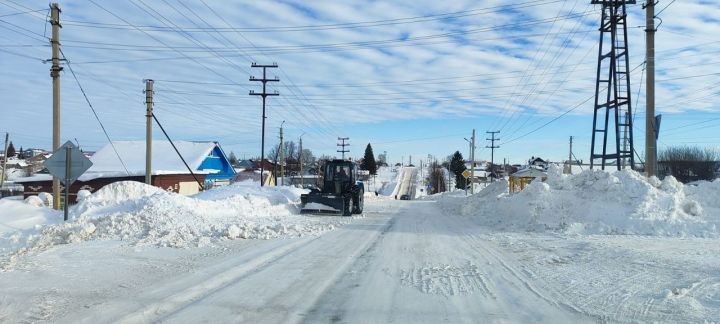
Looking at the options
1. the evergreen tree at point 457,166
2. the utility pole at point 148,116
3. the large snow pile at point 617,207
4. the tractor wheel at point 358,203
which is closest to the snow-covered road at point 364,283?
the large snow pile at point 617,207

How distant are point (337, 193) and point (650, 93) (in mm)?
14871

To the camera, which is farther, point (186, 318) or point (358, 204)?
point (358, 204)

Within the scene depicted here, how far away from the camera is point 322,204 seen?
2677cm

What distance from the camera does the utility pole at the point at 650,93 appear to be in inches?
816

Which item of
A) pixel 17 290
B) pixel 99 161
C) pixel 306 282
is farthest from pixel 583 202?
pixel 99 161

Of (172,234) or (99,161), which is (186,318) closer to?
(172,234)

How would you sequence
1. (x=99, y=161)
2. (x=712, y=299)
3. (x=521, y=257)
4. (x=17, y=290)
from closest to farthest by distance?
1. (x=712, y=299)
2. (x=17, y=290)
3. (x=521, y=257)
4. (x=99, y=161)

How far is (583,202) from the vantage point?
1955 centimetres

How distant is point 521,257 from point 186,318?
8004 mm

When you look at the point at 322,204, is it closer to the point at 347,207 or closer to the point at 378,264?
the point at 347,207

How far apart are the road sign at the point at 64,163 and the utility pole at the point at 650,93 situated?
19.5 m

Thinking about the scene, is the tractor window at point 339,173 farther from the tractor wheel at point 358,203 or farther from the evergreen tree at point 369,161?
the evergreen tree at point 369,161

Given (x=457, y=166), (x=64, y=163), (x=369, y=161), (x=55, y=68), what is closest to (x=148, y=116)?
(x=55, y=68)

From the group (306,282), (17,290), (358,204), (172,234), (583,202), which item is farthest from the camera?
(358,204)
